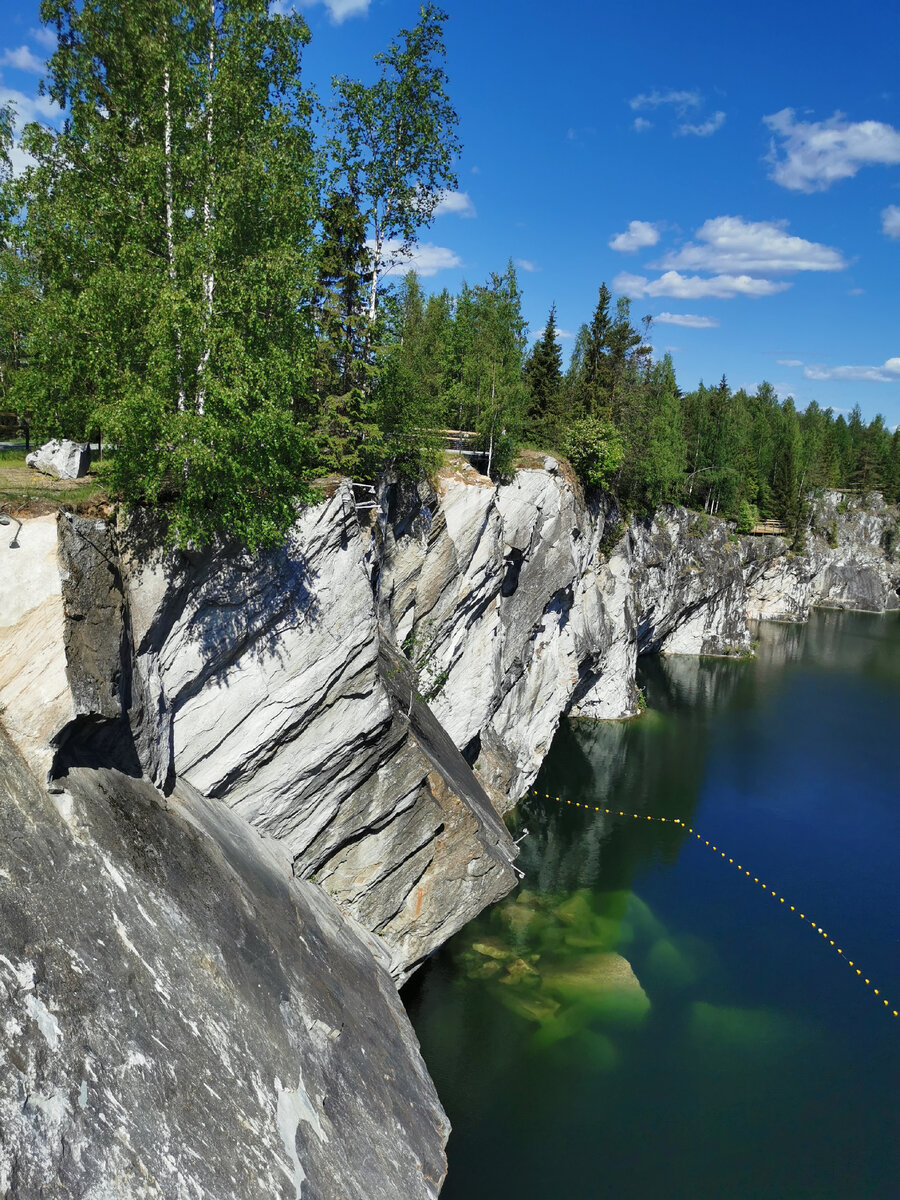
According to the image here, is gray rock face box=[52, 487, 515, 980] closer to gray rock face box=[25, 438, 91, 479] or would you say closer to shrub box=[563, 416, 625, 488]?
gray rock face box=[25, 438, 91, 479]

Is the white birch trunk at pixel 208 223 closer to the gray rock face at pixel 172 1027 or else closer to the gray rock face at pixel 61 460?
the gray rock face at pixel 61 460

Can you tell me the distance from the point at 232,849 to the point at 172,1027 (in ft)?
13.9

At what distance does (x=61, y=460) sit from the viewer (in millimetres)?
14398

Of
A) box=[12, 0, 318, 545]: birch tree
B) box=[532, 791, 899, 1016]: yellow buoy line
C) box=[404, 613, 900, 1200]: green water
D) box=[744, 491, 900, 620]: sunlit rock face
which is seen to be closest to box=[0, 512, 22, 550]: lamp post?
box=[12, 0, 318, 545]: birch tree

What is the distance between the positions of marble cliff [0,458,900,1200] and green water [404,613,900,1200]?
480cm

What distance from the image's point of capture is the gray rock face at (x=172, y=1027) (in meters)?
8.30

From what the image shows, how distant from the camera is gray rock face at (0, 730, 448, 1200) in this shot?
327 inches

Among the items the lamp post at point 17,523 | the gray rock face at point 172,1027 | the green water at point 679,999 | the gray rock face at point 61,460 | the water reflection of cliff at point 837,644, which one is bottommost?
the green water at point 679,999

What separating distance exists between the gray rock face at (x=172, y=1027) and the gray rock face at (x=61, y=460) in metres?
6.40

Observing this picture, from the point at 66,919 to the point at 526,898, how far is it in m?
22.2

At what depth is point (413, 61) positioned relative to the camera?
61.5ft

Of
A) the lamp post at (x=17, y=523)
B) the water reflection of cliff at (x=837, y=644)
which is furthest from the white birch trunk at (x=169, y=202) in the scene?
the water reflection of cliff at (x=837, y=644)

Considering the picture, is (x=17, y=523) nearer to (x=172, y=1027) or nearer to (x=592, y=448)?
(x=172, y=1027)

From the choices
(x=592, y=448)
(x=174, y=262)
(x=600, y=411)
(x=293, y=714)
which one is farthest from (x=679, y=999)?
(x=600, y=411)
